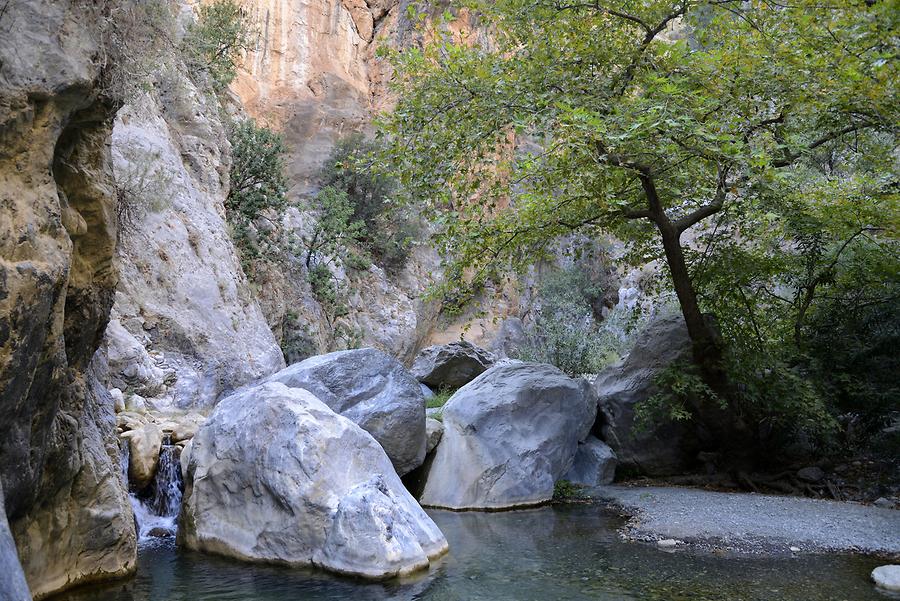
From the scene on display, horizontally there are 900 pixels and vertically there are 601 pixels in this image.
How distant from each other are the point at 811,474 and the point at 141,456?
1089 cm

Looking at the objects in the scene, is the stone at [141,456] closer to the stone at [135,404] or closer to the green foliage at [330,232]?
the stone at [135,404]

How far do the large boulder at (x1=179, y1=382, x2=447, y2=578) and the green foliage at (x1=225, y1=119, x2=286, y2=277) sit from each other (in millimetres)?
12866

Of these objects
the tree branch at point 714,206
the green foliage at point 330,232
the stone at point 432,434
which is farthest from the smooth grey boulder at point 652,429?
the green foliage at point 330,232

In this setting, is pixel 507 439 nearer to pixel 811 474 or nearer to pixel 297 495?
pixel 297 495

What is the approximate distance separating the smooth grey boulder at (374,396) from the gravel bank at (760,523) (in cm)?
349

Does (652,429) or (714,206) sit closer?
(714,206)

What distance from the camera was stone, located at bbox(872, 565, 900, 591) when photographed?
6.74m

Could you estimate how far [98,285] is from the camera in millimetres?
6500

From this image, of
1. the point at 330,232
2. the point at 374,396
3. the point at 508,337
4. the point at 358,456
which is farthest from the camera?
the point at 508,337

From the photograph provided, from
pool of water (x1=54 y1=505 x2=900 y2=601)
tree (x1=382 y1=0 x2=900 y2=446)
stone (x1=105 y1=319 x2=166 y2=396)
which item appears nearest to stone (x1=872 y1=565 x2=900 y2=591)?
pool of water (x1=54 y1=505 x2=900 y2=601)

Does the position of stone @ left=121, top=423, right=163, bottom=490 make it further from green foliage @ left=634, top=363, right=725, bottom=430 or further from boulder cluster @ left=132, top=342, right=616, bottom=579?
green foliage @ left=634, top=363, right=725, bottom=430

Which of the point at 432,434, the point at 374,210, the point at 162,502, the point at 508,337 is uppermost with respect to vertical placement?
the point at 374,210

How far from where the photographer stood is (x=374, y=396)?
11.1 meters

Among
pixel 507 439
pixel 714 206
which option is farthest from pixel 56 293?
pixel 714 206
